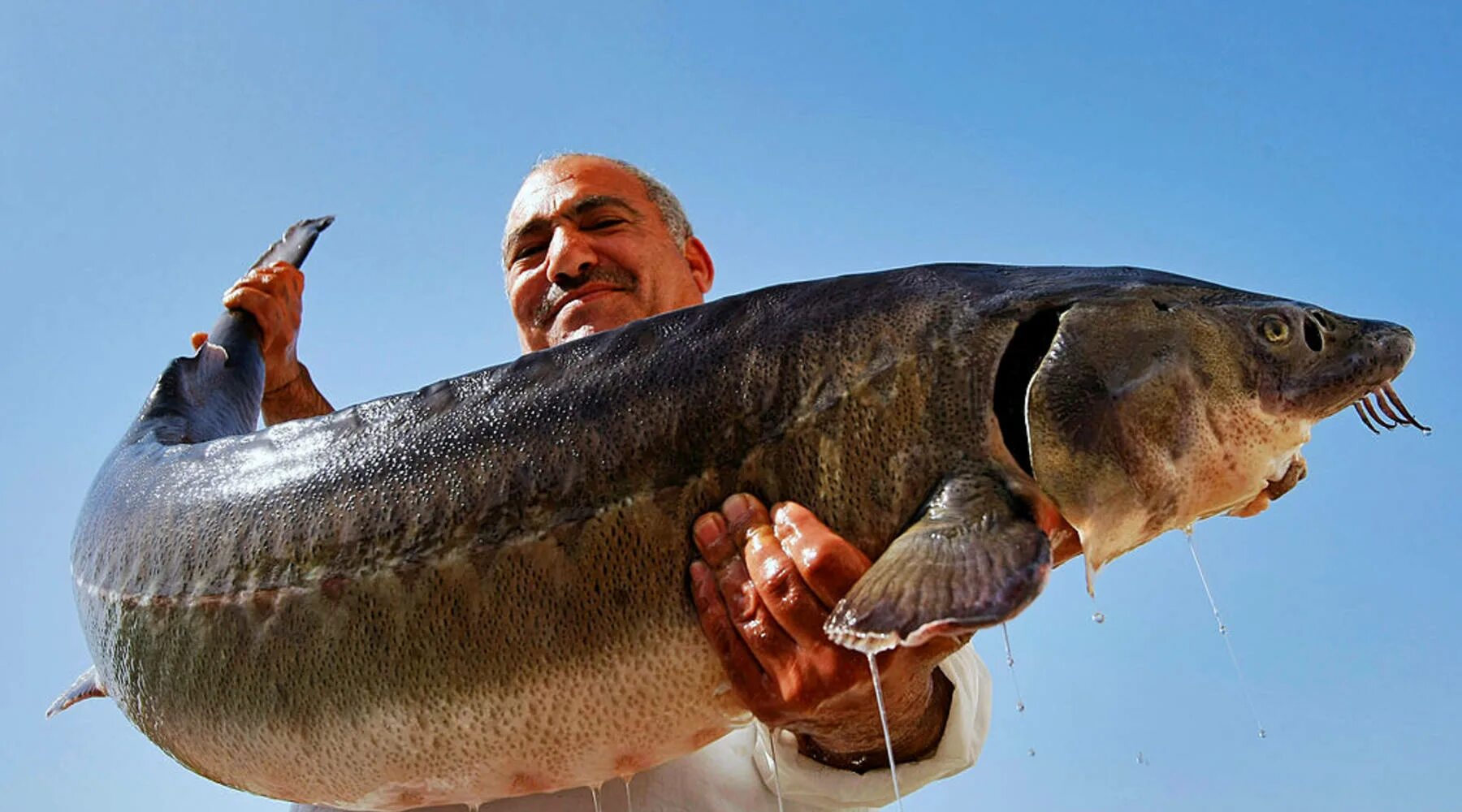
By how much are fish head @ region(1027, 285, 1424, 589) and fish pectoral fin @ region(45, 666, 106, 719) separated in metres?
2.33

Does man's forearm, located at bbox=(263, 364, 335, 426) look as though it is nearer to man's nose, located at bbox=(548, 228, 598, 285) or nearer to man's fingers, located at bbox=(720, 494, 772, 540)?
man's nose, located at bbox=(548, 228, 598, 285)

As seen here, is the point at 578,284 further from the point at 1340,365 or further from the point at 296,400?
the point at 1340,365

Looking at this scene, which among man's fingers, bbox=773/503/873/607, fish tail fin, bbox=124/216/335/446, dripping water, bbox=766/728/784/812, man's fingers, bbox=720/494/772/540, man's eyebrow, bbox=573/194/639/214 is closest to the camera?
man's fingers, bbox=773/503/873/607

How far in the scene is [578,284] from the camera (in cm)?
411

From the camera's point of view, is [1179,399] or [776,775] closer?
[1179,399]

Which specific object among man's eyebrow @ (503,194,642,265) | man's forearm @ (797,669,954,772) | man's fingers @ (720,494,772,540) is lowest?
man's forearm @ (797,669,954,772)

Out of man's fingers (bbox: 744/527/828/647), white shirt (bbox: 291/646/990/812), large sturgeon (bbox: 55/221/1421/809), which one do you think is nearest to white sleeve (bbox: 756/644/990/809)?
white shirt (bbox: 291/646/990/812)

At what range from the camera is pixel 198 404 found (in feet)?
11.1

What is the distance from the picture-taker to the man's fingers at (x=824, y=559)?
78.1 inches

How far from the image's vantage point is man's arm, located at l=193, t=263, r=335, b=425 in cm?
391

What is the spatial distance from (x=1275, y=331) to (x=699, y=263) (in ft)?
9.66

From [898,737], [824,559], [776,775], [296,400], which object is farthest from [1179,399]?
[296,400]

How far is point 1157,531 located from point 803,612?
67 cm

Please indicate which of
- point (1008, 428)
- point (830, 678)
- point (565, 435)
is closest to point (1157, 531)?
point (1008, 428)
